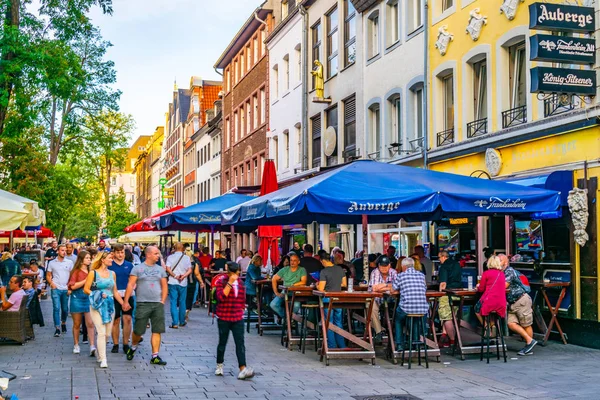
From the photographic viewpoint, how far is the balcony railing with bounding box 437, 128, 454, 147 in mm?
19984

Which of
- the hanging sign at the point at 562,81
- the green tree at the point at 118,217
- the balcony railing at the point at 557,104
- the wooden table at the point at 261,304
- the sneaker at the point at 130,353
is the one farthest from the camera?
the green tree at the point at 118,217

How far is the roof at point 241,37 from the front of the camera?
4047cm

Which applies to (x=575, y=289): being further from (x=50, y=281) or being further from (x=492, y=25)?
(x=50, y=281)

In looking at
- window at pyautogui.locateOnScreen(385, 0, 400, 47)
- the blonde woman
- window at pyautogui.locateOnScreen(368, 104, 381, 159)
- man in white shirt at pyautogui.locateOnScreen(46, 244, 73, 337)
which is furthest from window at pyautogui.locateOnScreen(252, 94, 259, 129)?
the blonde woman

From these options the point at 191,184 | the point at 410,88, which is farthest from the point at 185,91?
the point at 410,88

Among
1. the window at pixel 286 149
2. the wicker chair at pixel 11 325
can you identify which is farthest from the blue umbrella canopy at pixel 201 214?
the window at pixel 286 149

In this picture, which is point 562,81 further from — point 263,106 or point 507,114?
point 263,106

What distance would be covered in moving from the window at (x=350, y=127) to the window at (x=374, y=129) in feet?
4.32

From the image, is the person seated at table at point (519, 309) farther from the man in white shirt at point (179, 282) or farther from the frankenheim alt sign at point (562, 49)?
the man in white shirt at point (179, 282)

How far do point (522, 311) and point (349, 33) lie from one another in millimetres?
16941

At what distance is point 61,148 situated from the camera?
1725 inches

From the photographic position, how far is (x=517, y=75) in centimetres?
1695

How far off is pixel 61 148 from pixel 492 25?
31.3 m

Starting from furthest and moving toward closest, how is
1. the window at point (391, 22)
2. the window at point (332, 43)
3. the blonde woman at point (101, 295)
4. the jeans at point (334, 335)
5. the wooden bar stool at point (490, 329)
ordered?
the window at point (332, 43)
the window at point (391, 22)
the jeans at point (334, 335)
the wooden bar stool at point (490, 329)
the blonde woman at point (101, 295)
